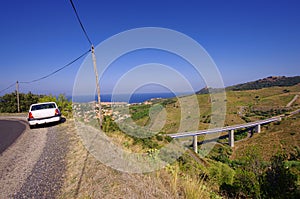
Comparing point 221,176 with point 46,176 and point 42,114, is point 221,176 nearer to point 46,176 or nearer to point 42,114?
point 46,176

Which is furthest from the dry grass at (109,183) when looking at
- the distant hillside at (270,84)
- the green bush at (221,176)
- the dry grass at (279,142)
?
the distant hillside at (270,84)

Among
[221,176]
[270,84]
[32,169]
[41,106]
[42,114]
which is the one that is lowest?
[221,176]

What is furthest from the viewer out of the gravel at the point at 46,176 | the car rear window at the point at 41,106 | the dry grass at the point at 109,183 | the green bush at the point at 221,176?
the car rear window at the point at 41,106

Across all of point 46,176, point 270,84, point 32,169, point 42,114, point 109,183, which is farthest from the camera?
point 270,84

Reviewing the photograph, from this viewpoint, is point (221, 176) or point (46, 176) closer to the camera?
point (46, 176)

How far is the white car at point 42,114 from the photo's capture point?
9250 mm

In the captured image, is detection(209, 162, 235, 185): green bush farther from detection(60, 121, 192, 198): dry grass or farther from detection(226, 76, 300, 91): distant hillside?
detection(226, 76, 300, 91): distant hillside

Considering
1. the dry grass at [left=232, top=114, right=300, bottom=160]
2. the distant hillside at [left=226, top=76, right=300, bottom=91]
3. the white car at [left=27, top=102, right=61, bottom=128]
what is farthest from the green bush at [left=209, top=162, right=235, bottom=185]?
the distant hillside at [left=226, top=76, right=300, bottom=91]

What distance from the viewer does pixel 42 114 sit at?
9422 millimetres

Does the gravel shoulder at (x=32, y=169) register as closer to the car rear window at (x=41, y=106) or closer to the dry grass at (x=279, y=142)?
the car rear window at (x=41, y=106)

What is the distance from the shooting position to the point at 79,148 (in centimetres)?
561

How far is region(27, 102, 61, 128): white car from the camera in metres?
9.25

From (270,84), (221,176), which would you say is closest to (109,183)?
(221,176)

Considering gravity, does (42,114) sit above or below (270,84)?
below
